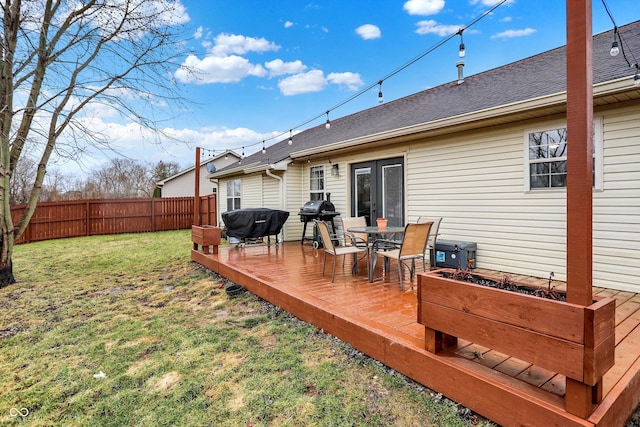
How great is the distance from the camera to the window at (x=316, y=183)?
8.67 meters

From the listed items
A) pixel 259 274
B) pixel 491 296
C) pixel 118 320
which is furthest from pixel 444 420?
pixel 118 320

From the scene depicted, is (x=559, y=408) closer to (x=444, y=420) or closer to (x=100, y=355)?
(x=444, y=420)

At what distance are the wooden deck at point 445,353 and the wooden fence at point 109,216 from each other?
A: 36.3ft

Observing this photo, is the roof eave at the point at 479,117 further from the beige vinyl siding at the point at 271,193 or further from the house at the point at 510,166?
the beige vinyl siding at the point at 271,193

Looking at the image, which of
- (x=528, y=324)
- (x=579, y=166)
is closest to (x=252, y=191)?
(x=528, y=324)

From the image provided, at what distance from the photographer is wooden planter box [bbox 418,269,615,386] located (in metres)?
1.57

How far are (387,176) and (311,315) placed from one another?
4.09 metres

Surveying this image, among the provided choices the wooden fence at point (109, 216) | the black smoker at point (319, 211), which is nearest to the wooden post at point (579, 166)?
the black smoker at point (319, 211)

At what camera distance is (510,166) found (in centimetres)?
487

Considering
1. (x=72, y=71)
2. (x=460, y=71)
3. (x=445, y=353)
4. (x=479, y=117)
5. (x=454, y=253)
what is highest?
(x=460, y=71)

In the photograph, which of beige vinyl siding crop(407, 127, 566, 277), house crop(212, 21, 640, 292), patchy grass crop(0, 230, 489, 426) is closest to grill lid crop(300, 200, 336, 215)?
house crop(212, 21, 640, 292)

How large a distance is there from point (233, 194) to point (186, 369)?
10.1 metres

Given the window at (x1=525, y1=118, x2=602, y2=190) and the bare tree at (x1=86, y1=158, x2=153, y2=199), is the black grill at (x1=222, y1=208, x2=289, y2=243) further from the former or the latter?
the bare tree at (x1=86, y1=158, x2=153, y2=199)

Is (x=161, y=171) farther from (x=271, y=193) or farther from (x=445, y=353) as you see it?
(x=445, y=353)
